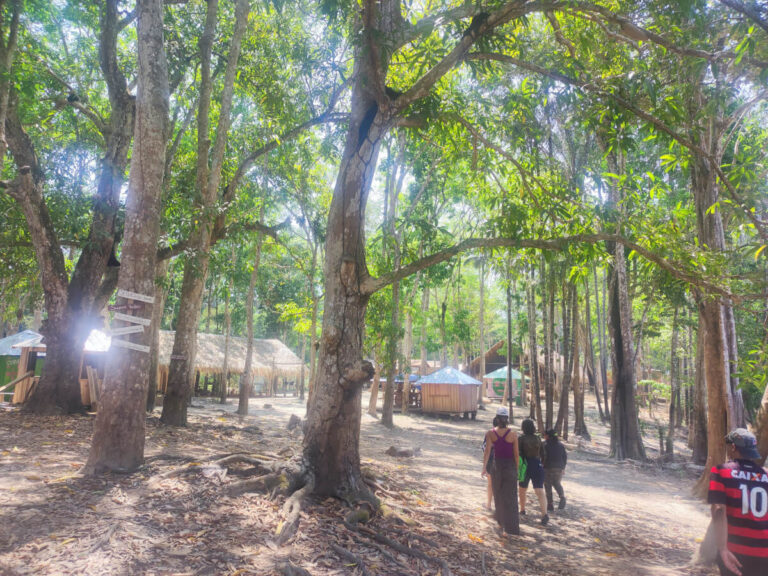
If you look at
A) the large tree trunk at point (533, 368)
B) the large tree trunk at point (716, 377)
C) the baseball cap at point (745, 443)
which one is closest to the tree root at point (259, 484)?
the baseball cap at point (745, 443)

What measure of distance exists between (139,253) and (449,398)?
66.4ft

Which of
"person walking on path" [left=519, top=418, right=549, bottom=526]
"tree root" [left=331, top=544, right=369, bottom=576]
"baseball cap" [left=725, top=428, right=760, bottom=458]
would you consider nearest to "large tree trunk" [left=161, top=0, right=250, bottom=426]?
"tree root" [left=331, top=544, right=369, bottom=576]

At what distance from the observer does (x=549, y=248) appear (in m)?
5.75

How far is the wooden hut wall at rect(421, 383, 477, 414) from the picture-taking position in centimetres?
2386

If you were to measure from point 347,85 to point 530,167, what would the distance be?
11.7ft

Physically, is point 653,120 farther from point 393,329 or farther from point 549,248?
point 393,329

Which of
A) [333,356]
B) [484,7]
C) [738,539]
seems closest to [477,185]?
[484,7]

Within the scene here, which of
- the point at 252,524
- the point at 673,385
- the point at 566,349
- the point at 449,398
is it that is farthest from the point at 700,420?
the point at 252,524

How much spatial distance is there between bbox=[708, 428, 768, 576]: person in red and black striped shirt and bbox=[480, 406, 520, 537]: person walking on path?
105 inches

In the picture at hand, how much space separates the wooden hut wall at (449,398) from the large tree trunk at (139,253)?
64.5 ft

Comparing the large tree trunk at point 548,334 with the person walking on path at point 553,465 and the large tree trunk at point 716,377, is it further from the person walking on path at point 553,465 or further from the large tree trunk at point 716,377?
the person walking on path at point 553,465

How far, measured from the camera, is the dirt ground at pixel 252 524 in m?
3.75

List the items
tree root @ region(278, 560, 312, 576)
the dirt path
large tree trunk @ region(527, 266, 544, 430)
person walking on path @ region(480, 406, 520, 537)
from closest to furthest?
tree root @ region(278, 560, 312, 576) < the dirt path < person walking on path @ region(480, 406, 520, 537) < large tree trunk @ region(527, 266, 544, 430)

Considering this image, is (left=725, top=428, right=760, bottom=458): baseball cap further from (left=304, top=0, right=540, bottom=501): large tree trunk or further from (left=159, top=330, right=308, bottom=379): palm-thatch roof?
(left=159, top=330, right=308, bottom=379): palm-thatch roof
